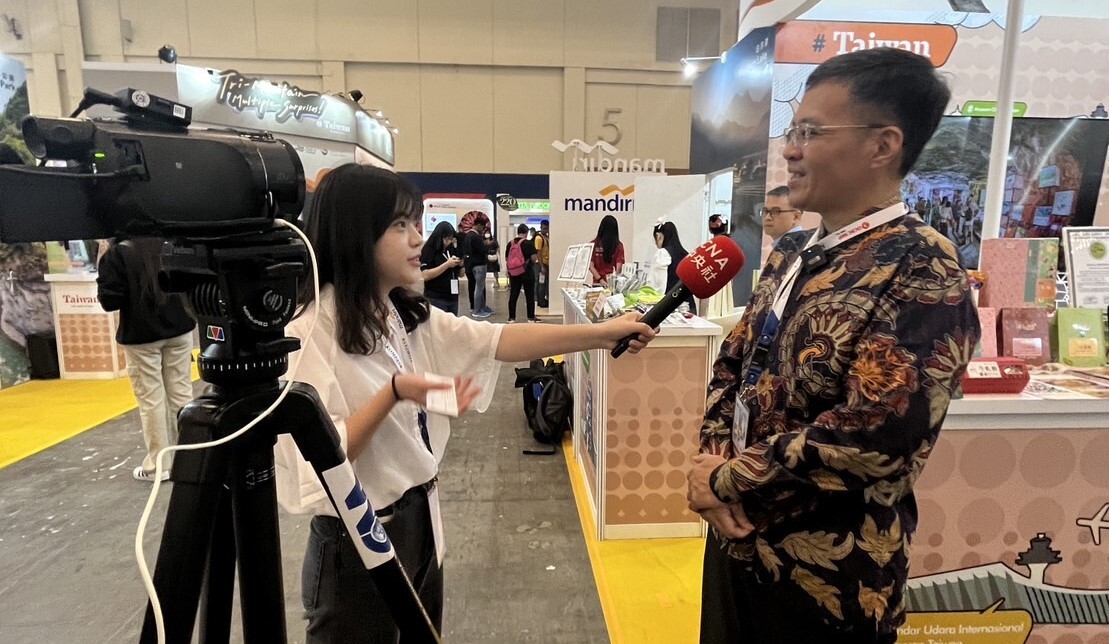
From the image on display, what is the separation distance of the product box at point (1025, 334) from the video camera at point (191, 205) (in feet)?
6.51

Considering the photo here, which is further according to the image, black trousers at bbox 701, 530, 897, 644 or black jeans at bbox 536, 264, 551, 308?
black jeans at bbox 536, 264, 551, 308

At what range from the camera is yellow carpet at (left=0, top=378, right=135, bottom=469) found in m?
3.90

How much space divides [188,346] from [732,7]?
38.3 ft

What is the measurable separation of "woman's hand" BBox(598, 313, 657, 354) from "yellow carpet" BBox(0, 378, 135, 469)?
4035 mm

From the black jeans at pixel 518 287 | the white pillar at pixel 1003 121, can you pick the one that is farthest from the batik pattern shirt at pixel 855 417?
the black jeans at pixel 518 287

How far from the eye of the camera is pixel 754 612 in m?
1.16

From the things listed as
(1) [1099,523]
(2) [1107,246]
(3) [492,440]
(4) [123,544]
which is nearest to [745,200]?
(3) [492,440]

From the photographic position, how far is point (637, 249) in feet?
19.4

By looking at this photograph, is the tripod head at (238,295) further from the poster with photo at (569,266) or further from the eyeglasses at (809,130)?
the poster with photo at (569,266)

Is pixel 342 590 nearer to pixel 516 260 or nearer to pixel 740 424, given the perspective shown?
pixel 740 424

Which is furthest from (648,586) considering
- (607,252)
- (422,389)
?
(607,252)

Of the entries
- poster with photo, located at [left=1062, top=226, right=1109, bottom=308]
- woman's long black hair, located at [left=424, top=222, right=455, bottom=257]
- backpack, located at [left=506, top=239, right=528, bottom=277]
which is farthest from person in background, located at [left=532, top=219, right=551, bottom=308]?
poster with photo, located at [left=1062, top=226, right=1109, bottom=308]

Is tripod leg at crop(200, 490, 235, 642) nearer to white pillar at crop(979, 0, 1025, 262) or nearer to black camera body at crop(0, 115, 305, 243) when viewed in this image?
black camera body at crop(0, 115, 305, 243)

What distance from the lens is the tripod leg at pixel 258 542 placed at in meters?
0.68
